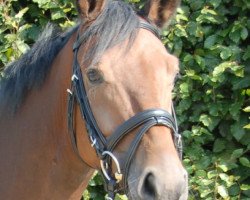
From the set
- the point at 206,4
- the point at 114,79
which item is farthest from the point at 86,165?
the point at 206,4

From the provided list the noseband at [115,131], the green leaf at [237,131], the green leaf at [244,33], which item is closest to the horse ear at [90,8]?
the noseband at [115,131]

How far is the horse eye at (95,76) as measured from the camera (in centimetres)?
186

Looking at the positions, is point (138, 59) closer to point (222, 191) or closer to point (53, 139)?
point (53, 139)

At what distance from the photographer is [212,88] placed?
3.31 meters

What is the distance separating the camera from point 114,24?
1936mm

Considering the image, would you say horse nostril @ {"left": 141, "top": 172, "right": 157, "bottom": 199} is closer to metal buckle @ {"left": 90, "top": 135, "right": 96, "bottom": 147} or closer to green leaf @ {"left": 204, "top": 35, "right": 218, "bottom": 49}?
metal buckle @ {"left": 90, "top": 135, "right": 96, "bottom": 147}

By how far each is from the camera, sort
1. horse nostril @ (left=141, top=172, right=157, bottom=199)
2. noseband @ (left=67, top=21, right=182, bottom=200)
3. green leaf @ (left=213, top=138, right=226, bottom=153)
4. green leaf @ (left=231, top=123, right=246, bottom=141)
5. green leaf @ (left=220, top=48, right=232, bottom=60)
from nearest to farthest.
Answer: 1. horse nostril @ (left=141, top=172, right=157, bottom=199)
2. noseband @ (left=67, top=21, right=182, bottom=200)
3. green leaf @ (left=220, top=48, right=232, bottom=60)
4. green leaf @ (left=231, top=123, right=246, bottom=141)
5. green leaf @ (left=213, top=138, right=226, bottom=153)

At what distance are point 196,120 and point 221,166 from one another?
0.36 m

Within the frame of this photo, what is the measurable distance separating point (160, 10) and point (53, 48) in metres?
0.51

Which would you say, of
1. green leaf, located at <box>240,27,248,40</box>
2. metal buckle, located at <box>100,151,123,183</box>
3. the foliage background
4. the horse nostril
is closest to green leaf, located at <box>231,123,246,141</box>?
the foliage background

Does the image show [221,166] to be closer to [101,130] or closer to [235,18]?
[235,18]

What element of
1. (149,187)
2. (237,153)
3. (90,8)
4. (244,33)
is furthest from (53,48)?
(237,153)

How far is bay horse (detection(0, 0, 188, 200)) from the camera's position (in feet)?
5.77

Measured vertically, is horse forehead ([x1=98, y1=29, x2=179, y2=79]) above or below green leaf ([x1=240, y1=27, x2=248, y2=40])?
above
